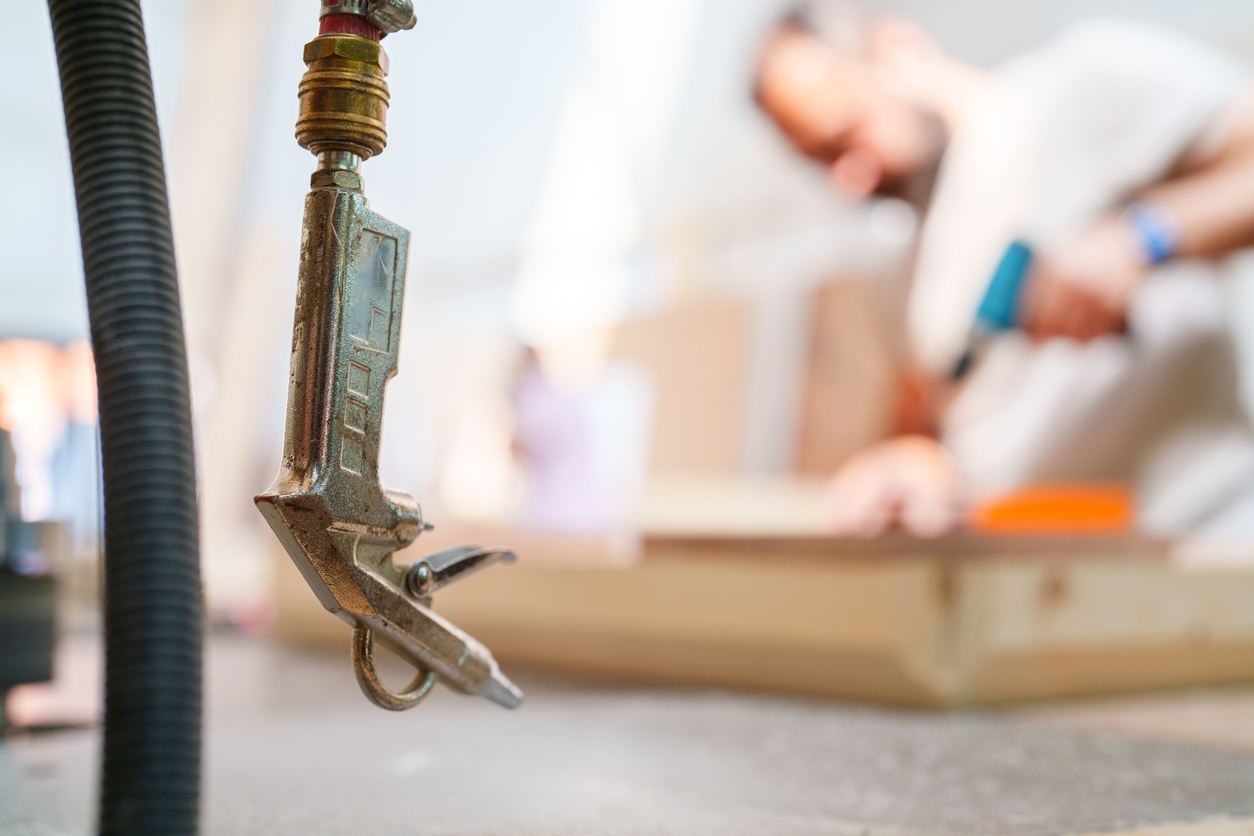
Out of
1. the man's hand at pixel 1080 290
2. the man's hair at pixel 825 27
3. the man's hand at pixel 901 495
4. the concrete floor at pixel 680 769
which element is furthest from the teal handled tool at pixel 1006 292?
the man's hair at pixel 825 27

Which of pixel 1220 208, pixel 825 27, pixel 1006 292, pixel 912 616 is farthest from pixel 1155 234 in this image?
pixel 912 616

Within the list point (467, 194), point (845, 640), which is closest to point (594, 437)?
point (467, 194)

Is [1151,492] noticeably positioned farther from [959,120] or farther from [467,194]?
[467,194]

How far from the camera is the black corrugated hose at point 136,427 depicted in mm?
205

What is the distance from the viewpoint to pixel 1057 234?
150 cm

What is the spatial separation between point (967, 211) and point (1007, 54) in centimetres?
38

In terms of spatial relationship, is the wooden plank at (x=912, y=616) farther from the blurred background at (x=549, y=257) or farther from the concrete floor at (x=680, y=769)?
the blurred background at (x=549, y=257)

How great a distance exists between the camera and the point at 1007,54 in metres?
1.84

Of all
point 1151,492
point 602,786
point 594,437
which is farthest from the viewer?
point 594,437

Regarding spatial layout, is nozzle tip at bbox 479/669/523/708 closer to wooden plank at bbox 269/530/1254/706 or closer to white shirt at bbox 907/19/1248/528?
wooden plank at bbox 269/530/1254/706

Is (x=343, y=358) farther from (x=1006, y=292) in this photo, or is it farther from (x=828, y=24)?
(x=828, y=24)

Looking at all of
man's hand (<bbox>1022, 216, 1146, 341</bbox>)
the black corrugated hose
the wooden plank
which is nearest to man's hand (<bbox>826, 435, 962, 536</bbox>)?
man's hand (<bbox>1022, 216, 1146, 341</bbox>)

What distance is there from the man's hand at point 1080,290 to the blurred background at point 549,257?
22.6 inches

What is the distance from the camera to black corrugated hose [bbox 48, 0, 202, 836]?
205 millimetres
